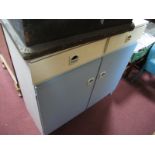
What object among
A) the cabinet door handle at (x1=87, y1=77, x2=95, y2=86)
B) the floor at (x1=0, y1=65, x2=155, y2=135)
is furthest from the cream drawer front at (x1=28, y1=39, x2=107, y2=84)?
the floor at (x1=0, y1=65, x2=155, y2=135)

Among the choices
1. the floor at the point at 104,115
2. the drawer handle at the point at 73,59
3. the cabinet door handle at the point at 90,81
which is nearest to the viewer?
the drawer handle at the point at 73,59

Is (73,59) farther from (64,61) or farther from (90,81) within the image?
(90,81)

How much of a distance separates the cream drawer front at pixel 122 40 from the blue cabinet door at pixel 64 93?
13cm

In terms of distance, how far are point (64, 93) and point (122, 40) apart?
56cm

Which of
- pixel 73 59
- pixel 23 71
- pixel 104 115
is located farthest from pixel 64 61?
pixel 104 115

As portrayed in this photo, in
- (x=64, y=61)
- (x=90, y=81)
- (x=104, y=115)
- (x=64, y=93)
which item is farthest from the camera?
(x=104, y=115)

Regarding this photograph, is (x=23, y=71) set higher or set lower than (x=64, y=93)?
higher

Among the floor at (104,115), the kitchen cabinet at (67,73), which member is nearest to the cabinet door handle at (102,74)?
the kitchen cabinet at (67,73)

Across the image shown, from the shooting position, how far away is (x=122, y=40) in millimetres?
1008

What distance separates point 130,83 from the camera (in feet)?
6.19

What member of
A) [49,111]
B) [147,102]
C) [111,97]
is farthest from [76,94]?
[147,102]

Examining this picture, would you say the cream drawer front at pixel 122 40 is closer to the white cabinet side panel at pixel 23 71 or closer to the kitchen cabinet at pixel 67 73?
the kitchen cabinet at pixel 67 73

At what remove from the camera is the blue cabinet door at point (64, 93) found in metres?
0.85

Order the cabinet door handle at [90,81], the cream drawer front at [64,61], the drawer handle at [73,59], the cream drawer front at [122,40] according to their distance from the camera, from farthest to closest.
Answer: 1. the cabinet door handle at [90,81]
2. the cream drawer front at [122,40]
3. the drawer handle at [73,59]
4. the cream drawer front at [64,61]
